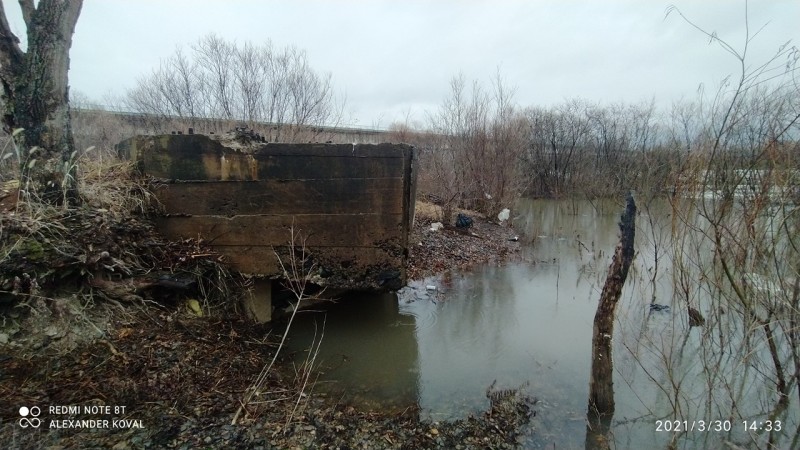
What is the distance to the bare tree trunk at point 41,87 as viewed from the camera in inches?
131

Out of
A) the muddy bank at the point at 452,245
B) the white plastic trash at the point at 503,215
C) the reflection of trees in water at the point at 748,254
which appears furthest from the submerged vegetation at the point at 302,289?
the white plastic trash at the point at 503,215

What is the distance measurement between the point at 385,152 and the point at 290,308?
8.33ft

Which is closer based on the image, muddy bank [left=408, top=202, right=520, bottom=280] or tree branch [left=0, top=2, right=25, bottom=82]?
tree branch [left=0, top=2, right=25, bottom=82]

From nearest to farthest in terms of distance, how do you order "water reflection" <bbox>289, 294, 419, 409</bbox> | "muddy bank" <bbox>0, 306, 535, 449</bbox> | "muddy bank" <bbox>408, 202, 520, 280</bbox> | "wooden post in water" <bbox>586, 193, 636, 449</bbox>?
"muddy bank" <bbox>0, 306, 535, 449</bbox> → "wooden post in water" <bbox>586, 193, 636, 449</bbox> → "water reflection" <bbox>289, 294, 419, 409</bbox> → "muddy bank" <bbox>408, 202, 520, 280</bbox>

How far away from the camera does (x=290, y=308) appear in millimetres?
5121

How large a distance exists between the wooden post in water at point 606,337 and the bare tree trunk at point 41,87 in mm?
4864

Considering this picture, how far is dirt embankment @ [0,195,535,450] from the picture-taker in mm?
2506

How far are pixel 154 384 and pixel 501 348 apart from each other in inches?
143

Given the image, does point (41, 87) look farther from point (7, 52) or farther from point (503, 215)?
point (503, 215)

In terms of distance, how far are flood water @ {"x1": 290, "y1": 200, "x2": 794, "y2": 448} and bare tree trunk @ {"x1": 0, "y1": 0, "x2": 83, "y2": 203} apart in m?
2.88

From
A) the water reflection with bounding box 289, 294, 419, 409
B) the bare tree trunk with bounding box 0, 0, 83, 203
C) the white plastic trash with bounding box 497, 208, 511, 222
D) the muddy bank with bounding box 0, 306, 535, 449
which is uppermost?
the bare tree trunk with bounding box 0, 0, 83, 203

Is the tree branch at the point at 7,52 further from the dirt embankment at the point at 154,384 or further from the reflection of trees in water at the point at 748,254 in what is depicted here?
the reflection of trees in water at the point at 748,254

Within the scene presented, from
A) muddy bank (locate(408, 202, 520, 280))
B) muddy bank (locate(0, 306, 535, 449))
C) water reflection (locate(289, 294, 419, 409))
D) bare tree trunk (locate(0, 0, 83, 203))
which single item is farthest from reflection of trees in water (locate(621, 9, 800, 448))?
bare tree trunk (locate(0, 0, 83, 203))

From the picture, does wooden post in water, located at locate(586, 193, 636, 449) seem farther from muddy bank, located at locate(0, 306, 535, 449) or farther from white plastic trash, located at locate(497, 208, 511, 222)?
white plastic trash, located at locate(497, 208, 511, 222)
